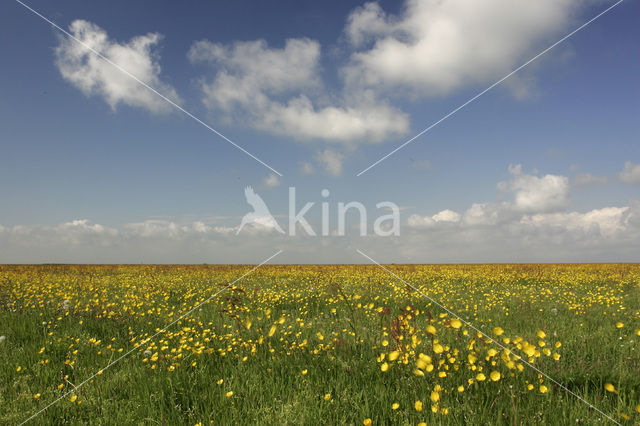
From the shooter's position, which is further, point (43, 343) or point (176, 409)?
point (43, 343)

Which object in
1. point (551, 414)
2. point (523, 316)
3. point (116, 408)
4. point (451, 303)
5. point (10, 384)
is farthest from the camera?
point (451, 303)

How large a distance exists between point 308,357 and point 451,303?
5.52 metres

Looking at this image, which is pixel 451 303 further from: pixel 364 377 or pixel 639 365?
pixel 364 377

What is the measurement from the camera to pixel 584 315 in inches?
280

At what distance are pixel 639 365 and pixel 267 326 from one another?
5.15 metres

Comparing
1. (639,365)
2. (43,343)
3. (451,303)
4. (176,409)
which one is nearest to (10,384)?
(43,343)

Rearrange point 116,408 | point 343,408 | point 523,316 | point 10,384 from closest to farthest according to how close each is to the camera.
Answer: point 343,408 → point 116,408 → point 10,384 → point 523,316

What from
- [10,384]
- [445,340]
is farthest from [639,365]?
[10,384]

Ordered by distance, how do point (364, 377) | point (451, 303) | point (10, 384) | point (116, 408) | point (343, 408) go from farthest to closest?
point (451, 303) < point (10, 384) < point (364, 377) < point (116, 408) < point (343, 408)

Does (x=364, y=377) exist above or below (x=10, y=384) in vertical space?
above

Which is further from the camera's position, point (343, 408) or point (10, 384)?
point (10, 384)

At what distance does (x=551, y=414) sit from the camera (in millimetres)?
2793

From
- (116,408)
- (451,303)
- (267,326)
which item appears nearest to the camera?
(116,408)

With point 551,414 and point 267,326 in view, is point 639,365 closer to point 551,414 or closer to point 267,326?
point 551,414
